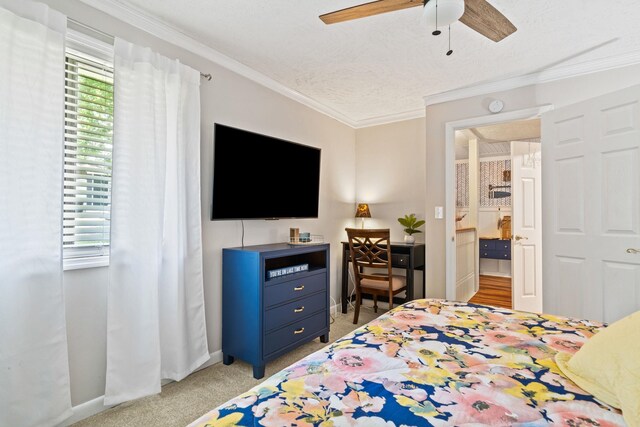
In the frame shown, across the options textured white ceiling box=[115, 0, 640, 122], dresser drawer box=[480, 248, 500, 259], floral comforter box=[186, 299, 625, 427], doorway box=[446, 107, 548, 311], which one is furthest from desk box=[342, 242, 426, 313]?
dresser drawer box=[480, 248, 500, 259]

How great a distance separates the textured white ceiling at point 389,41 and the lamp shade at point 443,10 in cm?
72

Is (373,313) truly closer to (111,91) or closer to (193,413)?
(193,413)

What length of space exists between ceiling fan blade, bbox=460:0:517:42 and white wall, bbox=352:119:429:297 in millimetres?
2249

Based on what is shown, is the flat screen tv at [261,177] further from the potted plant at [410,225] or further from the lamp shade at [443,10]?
the lamp shade at [443,10]

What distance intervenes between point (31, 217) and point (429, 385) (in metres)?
1.97

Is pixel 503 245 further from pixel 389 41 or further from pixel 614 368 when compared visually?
pixel 614 368

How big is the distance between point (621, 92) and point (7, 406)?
4.19 metres

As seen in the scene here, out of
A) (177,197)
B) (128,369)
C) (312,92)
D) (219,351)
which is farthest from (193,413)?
(312,92)

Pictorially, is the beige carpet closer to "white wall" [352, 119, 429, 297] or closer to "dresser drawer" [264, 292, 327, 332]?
"dresser drawer" [264, 292, 327, 332]

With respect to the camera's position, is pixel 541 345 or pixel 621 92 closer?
pixel 541 345

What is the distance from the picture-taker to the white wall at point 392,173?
4.12 meters

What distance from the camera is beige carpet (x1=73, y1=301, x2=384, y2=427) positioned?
194 centimetres

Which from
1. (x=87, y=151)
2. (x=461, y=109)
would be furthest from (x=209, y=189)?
(x=461, y=109)

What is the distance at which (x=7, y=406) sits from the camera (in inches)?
62.6
